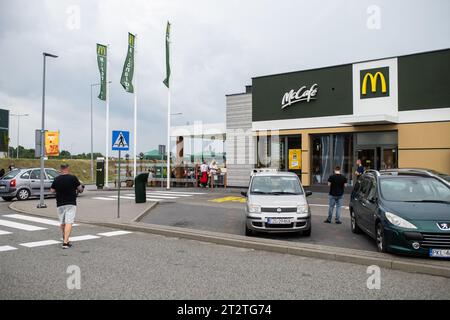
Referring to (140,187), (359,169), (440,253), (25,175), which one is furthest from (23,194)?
(440,253)

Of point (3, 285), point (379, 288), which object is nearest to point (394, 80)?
point (379, 288)

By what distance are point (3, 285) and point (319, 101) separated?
62.3ft

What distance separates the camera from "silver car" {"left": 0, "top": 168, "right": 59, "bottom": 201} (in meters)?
18.8

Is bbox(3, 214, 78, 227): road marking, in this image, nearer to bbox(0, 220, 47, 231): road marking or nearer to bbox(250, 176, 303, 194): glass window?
bbox(0, 220, 47, 231): road marking

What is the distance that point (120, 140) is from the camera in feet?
41.3

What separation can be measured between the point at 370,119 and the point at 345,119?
5.47ft

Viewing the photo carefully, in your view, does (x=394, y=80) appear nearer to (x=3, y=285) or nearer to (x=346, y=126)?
(x=346, y=126)

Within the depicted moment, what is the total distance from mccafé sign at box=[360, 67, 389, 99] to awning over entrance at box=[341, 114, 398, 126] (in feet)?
5.64

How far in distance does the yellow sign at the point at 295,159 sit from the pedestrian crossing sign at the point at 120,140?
12271mm

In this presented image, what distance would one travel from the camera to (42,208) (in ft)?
50.9

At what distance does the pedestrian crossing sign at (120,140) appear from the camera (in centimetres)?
1247

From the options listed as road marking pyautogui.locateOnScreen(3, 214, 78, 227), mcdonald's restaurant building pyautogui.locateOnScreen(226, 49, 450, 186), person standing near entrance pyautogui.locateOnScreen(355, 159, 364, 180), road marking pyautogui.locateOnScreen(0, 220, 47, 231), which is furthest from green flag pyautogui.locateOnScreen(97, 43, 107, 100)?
person standing near entrance pyautogui.locateOnScreen(355, 159, 364, 180)

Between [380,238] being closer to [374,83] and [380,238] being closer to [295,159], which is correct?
[374,83]

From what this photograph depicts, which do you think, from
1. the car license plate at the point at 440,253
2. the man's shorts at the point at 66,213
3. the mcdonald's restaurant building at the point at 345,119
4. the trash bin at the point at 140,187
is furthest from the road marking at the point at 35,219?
the mcdonald's restaurant building at the point at 345,119
